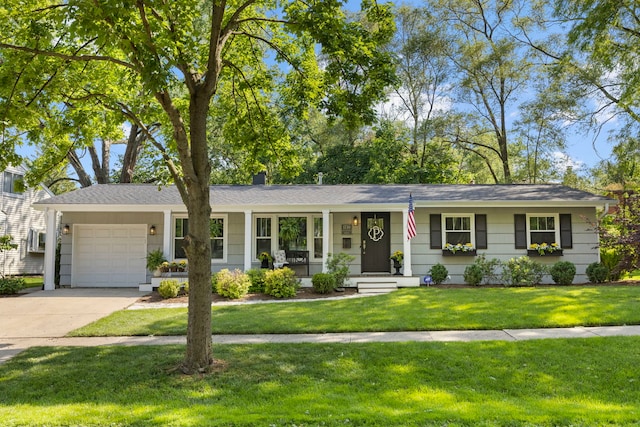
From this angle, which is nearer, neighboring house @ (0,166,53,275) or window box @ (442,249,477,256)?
window box @ (442,249,477,256)

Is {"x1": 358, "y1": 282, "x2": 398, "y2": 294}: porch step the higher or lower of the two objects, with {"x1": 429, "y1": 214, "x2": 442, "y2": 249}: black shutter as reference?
lower

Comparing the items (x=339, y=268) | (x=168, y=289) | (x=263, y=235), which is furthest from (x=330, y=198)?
(x=168, y=289)

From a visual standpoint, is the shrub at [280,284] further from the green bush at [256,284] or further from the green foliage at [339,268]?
the green foliage at [339,268]

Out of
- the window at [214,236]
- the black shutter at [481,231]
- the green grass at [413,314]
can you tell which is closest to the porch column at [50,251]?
the window at [214,236]

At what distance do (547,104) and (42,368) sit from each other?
2216 centimetres

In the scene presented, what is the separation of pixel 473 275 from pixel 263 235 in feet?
21.7

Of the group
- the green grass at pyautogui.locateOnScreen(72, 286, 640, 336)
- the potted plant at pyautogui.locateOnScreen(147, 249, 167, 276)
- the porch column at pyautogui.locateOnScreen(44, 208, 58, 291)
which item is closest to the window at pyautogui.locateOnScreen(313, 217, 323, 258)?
the green grass at pyautogui.locateOnScreen(72, 286, 640, 336)

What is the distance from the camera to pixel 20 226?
835 inches

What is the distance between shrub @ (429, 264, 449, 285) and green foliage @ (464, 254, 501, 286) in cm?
61

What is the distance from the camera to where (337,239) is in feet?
49.0

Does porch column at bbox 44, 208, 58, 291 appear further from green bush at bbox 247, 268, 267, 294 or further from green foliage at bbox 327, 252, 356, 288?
green foliage at bbox 327, 252, 356, 288

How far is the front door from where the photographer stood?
1475cm

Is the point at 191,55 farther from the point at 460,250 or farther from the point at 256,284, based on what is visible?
the point at 460,250

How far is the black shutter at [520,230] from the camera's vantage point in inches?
563
